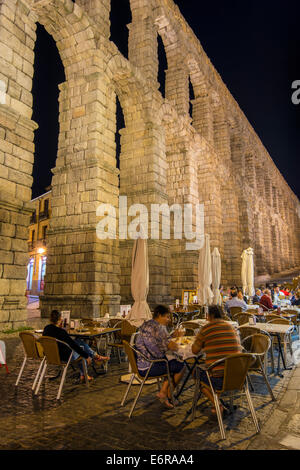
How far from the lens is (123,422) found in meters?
3.28

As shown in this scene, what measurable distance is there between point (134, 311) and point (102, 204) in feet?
14.6

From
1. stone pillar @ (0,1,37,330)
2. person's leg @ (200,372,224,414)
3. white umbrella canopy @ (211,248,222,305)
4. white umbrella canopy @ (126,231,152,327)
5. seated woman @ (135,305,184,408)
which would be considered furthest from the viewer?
white umbrella canopy @ (211,248,222,305)

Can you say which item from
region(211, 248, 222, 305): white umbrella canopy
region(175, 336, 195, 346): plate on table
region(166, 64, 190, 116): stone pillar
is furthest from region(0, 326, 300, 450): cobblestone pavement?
region(166, 64, 190, 116): stone pillar

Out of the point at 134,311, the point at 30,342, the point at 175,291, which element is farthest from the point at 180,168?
the point at 30,342

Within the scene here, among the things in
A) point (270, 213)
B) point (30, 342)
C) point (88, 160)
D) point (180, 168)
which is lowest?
point (30, 342)

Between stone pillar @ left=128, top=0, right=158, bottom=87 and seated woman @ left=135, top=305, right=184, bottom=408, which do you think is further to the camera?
stone pillar @ left=128, top=0, right=158, bottom=87

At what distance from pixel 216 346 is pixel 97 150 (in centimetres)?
869

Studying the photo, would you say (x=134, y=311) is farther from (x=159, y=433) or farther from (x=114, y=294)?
(x=159, y=433)

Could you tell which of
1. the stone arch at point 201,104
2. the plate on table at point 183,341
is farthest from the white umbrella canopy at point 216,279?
the stone arch at point 201,104

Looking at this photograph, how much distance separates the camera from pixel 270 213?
36.7m

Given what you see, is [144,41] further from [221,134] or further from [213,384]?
[213,384]

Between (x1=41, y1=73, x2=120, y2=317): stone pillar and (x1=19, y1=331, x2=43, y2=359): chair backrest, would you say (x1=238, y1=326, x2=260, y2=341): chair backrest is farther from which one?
(x1=41, y1=73, x2=120, y2=317): stone pillar

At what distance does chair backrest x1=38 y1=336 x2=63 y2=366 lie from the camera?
13.9 ft

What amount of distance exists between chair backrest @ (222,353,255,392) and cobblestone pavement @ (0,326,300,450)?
0.40 meters
